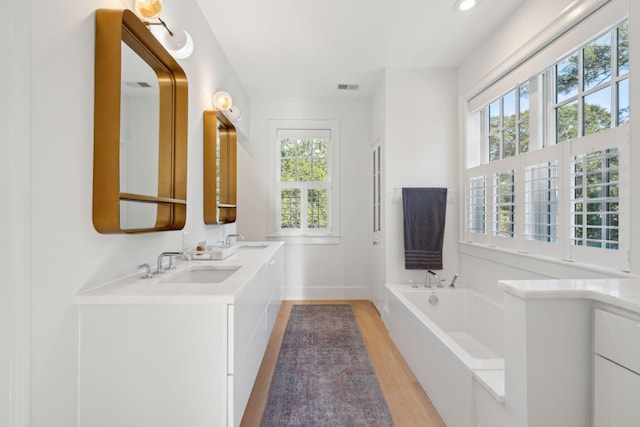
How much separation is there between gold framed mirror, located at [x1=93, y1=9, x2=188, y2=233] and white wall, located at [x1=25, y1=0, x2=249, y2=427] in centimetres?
5

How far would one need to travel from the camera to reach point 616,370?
3.26ft

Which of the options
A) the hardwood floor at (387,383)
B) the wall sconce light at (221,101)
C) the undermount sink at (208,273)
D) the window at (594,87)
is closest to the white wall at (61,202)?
the undermount sink at (208,273)

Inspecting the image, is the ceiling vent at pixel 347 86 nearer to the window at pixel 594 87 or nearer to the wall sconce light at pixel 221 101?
the wall sconce light at pixel 221 101

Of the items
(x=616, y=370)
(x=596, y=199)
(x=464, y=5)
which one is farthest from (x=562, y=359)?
(x=464, y=5)

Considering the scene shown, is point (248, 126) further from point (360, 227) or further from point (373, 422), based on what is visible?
point (373, 422)

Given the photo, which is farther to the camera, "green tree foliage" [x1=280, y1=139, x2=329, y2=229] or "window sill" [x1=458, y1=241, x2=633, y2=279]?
"green tree foliage" [x1=280, y1=139, x2=329, y2=229]

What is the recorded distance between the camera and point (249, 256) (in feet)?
7.41

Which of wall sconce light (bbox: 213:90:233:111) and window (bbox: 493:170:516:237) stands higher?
wall sconce light (bbox: 213:90:233:111)

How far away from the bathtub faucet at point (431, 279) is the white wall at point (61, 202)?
2.55 metres

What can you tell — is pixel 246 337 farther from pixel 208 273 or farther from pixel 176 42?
pixel 176 42

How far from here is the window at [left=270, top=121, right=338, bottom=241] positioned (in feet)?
13.8

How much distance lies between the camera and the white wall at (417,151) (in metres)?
3.27

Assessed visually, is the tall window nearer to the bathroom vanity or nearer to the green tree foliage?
the green tree foliage

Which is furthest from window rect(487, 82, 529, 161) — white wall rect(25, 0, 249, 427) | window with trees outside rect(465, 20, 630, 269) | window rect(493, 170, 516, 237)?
white wall rect(25, 0, 249, 427)
